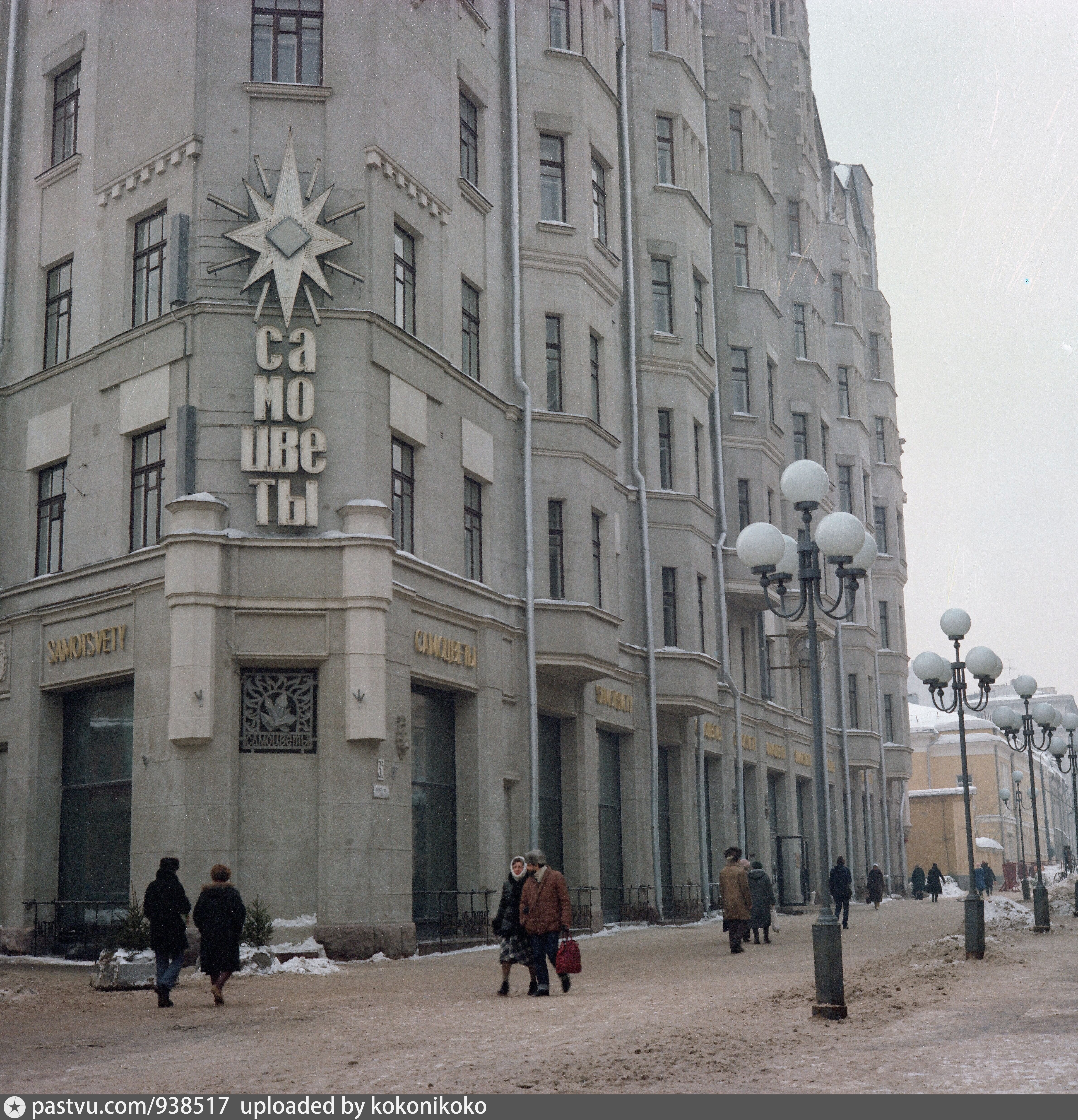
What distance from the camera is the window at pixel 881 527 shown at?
65625 millimetres

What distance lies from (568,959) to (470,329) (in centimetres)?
1631

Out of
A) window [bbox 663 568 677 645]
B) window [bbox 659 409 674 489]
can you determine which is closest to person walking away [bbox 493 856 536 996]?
window [bbox 663 568 677 645]

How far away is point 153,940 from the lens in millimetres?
16188

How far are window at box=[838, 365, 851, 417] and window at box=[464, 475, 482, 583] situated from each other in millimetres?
34874

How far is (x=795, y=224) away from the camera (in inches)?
2160

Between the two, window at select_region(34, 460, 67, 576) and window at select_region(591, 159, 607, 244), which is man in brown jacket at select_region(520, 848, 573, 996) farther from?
window at select_region(591, 159, 607, 244)

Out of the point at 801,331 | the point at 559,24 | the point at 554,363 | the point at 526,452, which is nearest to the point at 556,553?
the point at 526,452

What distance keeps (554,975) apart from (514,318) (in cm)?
1500

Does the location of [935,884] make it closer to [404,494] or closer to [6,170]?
[404,494]

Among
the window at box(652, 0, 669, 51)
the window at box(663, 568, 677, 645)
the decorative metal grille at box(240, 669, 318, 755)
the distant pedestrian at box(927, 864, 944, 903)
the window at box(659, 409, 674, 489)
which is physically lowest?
the distant pedestrian at box(927, 864, 944, 903)

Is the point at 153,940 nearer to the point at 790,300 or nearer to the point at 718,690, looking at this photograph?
the point at 718,690

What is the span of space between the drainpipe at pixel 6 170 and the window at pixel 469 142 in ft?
29.0

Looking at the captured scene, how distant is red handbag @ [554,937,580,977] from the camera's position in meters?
15.8

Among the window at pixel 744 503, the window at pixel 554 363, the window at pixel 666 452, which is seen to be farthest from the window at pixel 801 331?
the window at pixel 554 363
